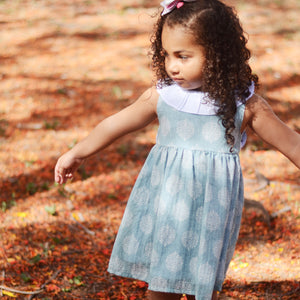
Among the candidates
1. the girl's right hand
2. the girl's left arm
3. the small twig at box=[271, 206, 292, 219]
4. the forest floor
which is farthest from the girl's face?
the small twig at box=[271, 206, 292, 219]

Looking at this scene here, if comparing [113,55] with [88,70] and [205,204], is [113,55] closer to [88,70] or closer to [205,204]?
[88,70]

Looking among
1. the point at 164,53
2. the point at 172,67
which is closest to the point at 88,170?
the point at 164,53

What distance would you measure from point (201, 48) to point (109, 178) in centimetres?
299

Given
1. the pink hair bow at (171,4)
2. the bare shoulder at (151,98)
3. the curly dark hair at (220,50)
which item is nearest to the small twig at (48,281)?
the bare shoulder at (151,98)

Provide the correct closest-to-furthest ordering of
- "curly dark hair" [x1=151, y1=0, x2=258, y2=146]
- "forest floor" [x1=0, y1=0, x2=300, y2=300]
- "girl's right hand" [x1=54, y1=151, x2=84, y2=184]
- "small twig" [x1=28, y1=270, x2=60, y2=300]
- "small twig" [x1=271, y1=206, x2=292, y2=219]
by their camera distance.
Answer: "curly dark hair" [x1=151, y1=0, x2=258, y2=146] < "girl's right hand" [x1=54, y1=151, x2=84, y2=184] < "small twig" [x1=28, y1=270, x2=60, y2=300] < "forest floor" [x1=0, y1=0, x2=300, y2=300] < "small twig" [x1=271, y1=206, x2=292, y2=219]

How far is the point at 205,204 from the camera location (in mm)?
2039

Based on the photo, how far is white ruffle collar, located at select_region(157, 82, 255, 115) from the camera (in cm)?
201

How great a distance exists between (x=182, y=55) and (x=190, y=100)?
0.22m

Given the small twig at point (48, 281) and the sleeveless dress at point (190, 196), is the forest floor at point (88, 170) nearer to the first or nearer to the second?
the small twig at point (48, 281)

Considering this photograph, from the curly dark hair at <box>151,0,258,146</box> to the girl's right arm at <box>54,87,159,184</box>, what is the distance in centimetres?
30

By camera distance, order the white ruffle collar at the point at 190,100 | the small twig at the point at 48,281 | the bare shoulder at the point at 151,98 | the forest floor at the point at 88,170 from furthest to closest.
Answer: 1. the forest floor at the point at 88,170
2. the small twig at the point at 48,281
3. the bare shoulder at the point at 151,98
4. the white ruffle collar at the point at 190,100

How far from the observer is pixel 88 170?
488 cm

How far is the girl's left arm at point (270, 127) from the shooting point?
79.3 inches

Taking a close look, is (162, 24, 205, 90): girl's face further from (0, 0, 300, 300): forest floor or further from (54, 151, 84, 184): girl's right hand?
(0, 0, 300, 300): forest floor
